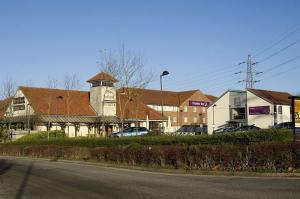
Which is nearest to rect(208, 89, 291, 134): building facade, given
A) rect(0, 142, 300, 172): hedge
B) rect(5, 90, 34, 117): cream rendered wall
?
rect(5, 90, 34, 117): cream rendered wall

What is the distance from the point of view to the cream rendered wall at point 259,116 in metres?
67.9

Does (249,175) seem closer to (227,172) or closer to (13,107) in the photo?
(227,172)

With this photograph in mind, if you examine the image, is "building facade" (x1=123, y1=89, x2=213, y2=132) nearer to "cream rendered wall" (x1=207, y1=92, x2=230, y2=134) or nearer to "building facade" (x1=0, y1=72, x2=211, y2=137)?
"cream rendered wall" (x1=207, y1=92, x2=230, y2=134)

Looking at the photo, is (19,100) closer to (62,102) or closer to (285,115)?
(62,102)

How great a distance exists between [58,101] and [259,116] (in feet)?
94.0

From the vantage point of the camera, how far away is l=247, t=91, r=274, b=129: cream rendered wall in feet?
223

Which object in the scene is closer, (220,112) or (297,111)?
(297,111)

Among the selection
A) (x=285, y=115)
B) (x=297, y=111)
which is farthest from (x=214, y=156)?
(x=285, y=115)

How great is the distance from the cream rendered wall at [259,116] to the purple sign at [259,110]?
0.43 metres

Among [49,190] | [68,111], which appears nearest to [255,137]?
[49,190]

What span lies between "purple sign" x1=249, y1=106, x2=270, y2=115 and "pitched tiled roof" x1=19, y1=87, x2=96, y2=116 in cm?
2283

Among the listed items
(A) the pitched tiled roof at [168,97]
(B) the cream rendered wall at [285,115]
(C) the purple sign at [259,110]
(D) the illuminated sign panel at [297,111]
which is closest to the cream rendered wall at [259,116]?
(C) the purple sign at [259,110]

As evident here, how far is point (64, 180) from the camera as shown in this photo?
19.3m

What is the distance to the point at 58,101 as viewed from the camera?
67.4 m
